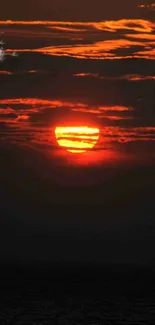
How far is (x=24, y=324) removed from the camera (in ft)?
636

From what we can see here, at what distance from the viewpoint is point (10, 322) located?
200 metres

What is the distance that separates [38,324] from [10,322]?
7.56 meters

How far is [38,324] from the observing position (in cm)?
19788

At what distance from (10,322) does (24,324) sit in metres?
7.17

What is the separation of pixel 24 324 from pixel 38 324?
17.6ft
